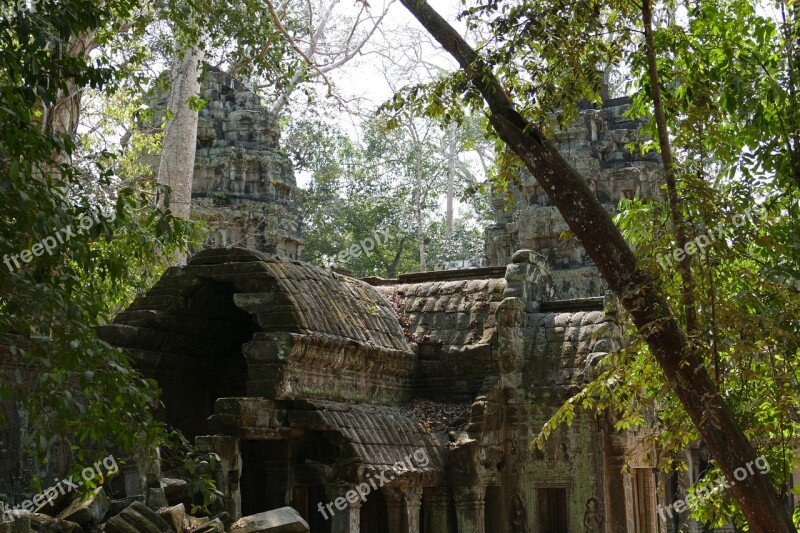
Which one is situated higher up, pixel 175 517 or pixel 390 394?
pixel 390 394

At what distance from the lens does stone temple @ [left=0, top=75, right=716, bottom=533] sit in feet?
37.8

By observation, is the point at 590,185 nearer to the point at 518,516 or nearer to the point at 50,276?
the point at 518,516

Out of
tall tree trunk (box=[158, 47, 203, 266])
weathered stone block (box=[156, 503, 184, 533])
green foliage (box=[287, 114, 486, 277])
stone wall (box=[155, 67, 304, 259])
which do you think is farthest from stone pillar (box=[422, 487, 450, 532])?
green foliage (box=[287, 114, 486, 277])

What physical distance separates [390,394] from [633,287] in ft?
20.1

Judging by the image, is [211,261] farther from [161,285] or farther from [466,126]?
[466,126]

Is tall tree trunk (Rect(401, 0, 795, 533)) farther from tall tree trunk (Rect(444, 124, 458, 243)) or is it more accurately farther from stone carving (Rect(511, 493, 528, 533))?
tall tree trunk (Rect(444, 124, 458, 243))

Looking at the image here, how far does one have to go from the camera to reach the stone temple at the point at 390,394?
37.8ft

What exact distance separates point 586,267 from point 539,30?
16.8 metres

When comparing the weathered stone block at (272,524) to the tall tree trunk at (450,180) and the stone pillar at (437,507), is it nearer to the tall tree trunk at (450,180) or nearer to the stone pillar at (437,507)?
the stone pillar at (437,507)

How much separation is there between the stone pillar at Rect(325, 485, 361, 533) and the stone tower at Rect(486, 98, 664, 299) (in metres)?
14.7

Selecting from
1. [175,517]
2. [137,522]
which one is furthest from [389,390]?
[137,522]

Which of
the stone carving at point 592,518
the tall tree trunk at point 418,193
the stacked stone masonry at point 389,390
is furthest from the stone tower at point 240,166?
the stone carving at point 592,518

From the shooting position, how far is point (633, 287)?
834 cm

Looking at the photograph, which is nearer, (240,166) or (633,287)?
(633,287)
